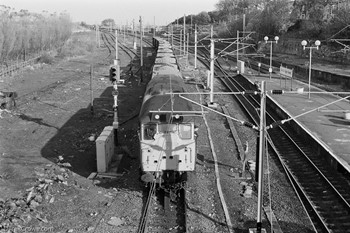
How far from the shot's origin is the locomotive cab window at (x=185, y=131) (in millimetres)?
13703

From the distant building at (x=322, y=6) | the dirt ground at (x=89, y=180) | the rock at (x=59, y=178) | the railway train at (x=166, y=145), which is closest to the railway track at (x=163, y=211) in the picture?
the dirt ground at (x=89, y=180)

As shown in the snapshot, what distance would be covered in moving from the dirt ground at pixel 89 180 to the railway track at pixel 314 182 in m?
0.44

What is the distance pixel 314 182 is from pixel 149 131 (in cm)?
654

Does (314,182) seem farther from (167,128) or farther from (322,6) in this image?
(322,6)

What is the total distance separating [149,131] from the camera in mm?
13664

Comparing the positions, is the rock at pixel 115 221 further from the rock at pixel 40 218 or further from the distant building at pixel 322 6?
the distant building at pixel 322 6

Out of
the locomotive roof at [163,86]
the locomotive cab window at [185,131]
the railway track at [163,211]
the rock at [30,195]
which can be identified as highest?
the locomotive roof at [163,86]

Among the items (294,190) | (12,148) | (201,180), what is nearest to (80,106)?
(12,148)

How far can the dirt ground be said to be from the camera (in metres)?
12.6

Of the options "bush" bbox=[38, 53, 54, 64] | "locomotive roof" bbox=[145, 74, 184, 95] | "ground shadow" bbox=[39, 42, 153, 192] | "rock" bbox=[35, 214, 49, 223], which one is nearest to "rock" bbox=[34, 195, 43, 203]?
"rock" bbox=[35, 214, 49, 223]

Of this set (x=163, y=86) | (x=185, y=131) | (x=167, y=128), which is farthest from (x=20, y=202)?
(x=163, y=86)

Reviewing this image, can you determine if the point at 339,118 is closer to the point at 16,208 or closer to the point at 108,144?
the point at 108,144

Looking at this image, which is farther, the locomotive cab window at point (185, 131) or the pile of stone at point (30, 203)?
the locomotive cab window at point (185, 131)

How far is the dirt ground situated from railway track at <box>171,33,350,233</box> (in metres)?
0.44
